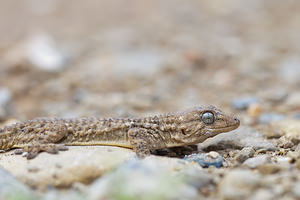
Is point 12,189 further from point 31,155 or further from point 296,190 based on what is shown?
point 296,190

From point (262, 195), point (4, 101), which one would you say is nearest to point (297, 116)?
point (262, 195)

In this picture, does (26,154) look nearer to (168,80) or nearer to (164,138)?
(164,138)

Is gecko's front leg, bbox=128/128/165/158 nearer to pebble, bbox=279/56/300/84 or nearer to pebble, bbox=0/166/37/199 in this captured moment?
pebble, bbox=0/166/37/199

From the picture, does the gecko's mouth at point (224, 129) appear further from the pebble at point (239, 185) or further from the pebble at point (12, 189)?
the pebble at point (12, 189)

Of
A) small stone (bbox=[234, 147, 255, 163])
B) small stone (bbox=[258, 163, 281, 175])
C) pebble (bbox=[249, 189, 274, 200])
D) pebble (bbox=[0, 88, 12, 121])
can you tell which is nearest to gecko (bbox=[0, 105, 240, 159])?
small stone (bbox=[234, 147, 255, 163])

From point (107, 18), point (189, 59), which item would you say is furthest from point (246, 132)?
point (107, 18)

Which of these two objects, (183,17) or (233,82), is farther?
(183,17)

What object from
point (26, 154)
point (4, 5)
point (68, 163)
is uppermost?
point (4, 5)
